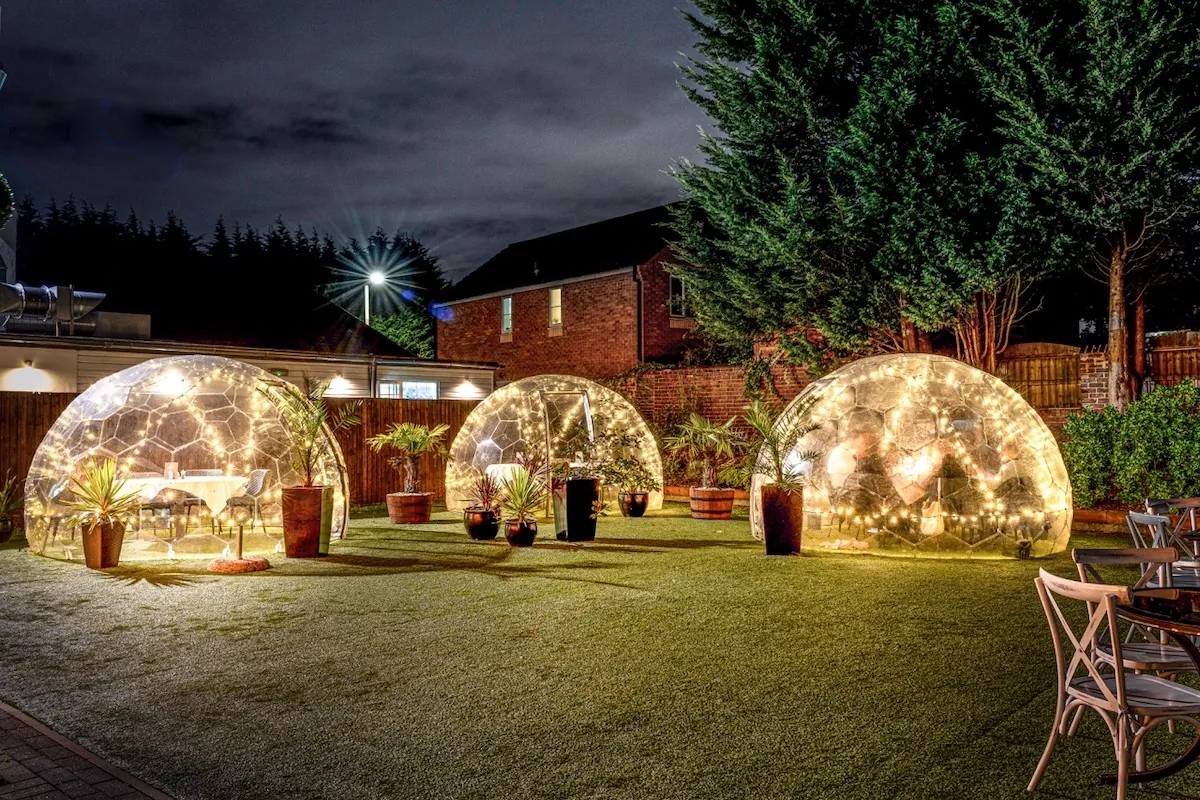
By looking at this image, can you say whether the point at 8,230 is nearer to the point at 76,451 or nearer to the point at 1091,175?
the point at 76,451

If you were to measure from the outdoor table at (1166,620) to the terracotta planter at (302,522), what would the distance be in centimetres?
881

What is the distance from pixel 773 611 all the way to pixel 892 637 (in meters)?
1.18

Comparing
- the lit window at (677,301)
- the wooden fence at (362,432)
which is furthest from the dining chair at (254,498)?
the lit window at (677,301)

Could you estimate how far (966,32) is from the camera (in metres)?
14.5

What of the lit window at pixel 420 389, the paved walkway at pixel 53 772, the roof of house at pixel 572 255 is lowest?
the paved walkway at pixel 53 772

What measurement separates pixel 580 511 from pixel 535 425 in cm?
363

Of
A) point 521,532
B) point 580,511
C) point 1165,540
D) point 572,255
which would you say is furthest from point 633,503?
point 572,255

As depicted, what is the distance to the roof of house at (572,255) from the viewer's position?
26562mm

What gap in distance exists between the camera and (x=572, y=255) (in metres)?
29.0

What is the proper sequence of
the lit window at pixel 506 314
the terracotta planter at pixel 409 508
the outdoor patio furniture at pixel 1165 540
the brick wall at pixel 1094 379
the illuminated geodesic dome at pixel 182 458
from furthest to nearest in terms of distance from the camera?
the lit window at pixel 506 314 < the terracotta planter at pixel 409 508 < the brick wall at pixel 1094 379 < the illuminated geodesic dome at pixel 182 458 < the outdoor patio furniture at pixel 1165 540

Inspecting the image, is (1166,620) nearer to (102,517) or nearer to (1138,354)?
(102,517)

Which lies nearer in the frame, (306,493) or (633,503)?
(306,493)

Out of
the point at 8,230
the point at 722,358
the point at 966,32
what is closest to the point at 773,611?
the point at 966,32

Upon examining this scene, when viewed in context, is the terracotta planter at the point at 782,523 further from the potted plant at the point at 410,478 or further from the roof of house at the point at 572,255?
the roof of house at the point at 572,255
